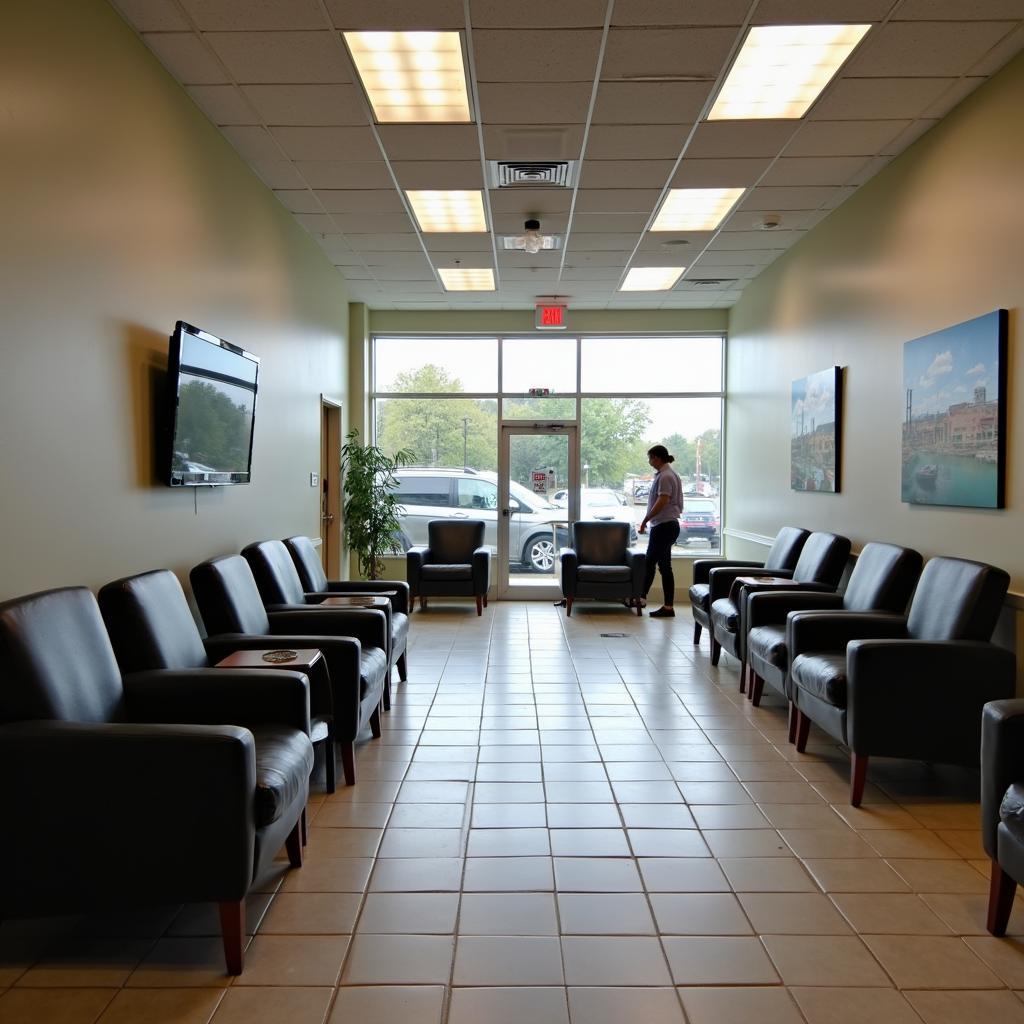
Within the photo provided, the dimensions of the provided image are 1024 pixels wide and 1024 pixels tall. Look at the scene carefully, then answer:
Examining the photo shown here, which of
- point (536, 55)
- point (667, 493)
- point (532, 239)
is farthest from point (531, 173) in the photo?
point (667, 493)

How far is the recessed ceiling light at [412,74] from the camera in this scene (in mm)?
3936

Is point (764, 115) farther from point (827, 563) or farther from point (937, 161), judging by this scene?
point (827, 563)

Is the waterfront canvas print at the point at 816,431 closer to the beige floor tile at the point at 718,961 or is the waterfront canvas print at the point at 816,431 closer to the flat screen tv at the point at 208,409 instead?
the flat screen tv at the point at 208,409

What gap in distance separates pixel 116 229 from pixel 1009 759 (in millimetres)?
3833

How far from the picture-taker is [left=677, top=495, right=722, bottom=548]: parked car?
33.4ft

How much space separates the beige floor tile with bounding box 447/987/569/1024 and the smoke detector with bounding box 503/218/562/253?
5.42 meters

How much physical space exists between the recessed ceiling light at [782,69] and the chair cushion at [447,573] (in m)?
5.23

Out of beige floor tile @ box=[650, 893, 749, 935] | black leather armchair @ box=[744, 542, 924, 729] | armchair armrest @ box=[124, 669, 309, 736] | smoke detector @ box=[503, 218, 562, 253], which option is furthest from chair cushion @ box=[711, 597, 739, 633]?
armchair armrest @ box=[124, 669, 309, 736]

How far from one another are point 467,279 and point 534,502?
285 centimetres

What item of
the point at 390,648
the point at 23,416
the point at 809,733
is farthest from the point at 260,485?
the point at 809,733

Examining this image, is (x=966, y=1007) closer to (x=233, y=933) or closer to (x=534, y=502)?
(x=233, y=933)

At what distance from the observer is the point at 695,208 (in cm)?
632

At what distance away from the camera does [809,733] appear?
4.73 m

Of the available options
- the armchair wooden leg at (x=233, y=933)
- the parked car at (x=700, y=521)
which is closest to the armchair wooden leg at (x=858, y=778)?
the armchair wooden leg at (x=233, y=933)
